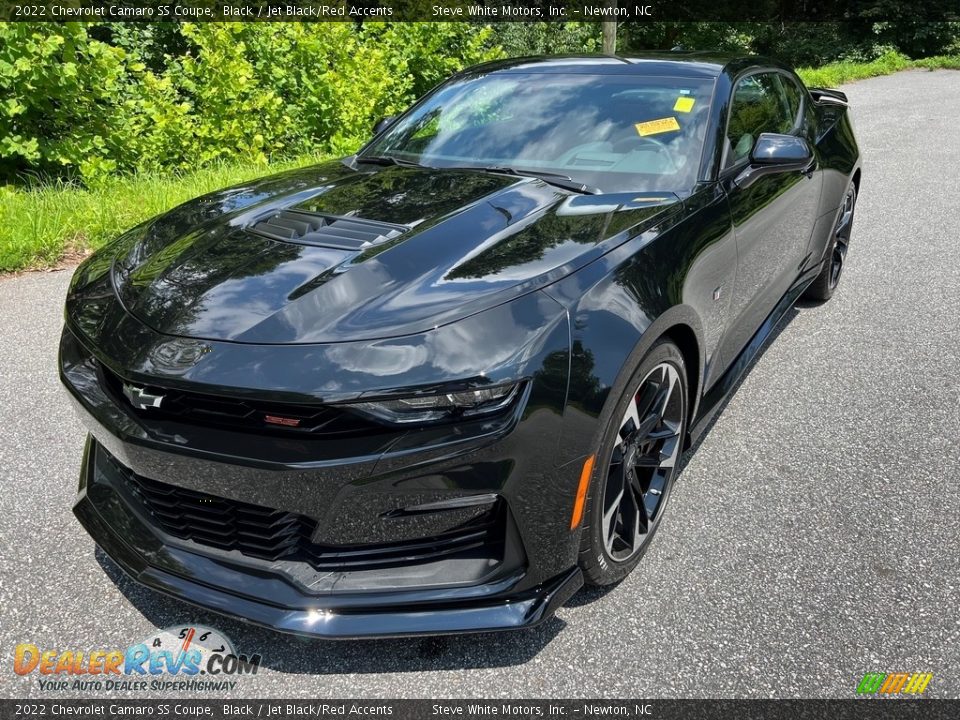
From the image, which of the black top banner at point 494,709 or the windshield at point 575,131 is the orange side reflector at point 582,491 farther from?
the windshield at point 575,131

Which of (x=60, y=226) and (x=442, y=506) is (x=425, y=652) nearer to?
(x=442, y=506)

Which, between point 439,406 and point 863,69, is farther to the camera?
point 863,69

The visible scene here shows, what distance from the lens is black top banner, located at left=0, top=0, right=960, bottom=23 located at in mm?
7205

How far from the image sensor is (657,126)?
306 cm

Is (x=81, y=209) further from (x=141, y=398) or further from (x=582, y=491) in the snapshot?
(x=582, y=491)

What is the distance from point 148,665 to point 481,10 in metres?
11.2

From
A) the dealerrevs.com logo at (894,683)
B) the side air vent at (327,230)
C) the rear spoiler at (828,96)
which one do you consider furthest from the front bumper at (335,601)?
the rear spoiler at (828,96)

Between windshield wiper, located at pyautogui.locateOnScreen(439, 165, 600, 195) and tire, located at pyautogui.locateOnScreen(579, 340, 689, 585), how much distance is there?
27.7 inches

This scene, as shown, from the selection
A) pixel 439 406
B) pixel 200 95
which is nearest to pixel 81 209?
pixel 200 95

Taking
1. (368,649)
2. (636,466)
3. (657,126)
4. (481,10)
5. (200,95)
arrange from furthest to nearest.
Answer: (481,10) → (200,95) → (657,126) → (636,466) → (368,649)

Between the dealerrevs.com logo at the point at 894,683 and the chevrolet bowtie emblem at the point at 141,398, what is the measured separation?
6.28ft

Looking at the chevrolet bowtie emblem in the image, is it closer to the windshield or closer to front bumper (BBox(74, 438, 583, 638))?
front bumper (BBox(74, 438, 583, 638))

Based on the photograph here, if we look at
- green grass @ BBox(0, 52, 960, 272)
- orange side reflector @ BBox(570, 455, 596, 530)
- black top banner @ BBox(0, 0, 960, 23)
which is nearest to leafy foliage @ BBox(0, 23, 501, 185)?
black top banner @ BBox(0, 0, 960, 23)

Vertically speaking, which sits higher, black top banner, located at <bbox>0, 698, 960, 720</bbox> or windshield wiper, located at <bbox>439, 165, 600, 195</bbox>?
windshield wiper, located at <bbox>439, 165, 600, 195</bbox>
